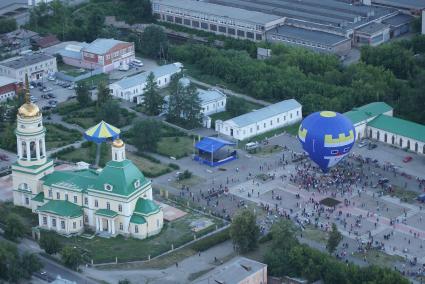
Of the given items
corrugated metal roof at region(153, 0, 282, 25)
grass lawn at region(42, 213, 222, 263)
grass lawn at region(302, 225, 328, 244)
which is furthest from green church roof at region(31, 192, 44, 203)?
corrugated metal roof at region(153, 0, 282, 25)

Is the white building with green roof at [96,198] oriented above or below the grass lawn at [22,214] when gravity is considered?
above

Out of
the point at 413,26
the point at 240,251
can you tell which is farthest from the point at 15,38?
the point at 240,251

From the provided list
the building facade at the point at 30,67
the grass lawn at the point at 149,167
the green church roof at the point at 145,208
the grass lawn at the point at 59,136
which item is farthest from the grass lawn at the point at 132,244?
the building facade at the point at 30,67

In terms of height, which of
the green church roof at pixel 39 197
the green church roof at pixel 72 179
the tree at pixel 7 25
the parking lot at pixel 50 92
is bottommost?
the parking lot at pixel 50 92

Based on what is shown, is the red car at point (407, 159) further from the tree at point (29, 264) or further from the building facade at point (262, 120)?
the tree at point (29, 264)

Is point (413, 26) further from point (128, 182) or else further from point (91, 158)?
point (128, 182)
